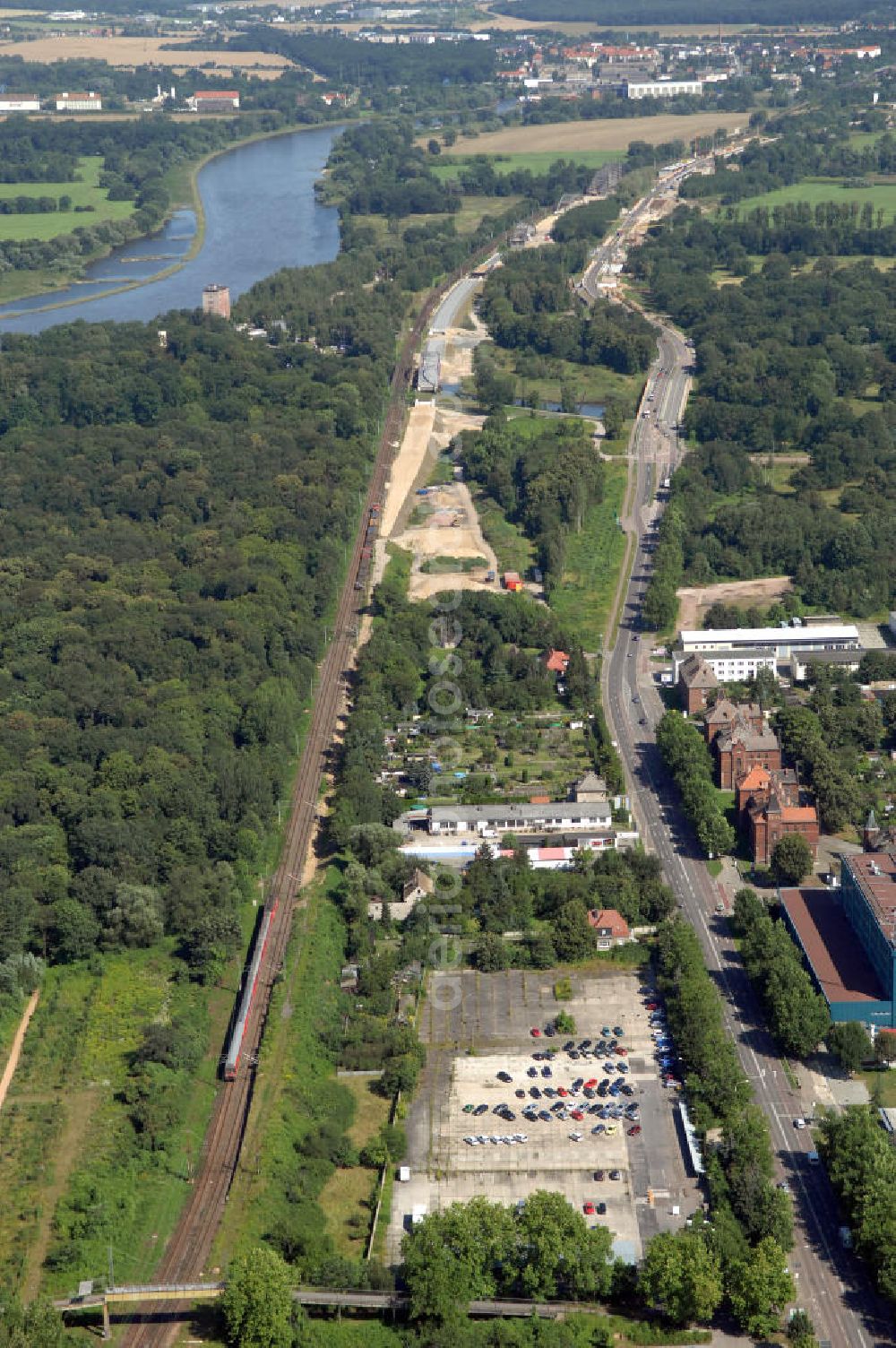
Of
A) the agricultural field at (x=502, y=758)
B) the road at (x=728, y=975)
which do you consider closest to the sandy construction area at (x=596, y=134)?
the road at (x=728, y=975)

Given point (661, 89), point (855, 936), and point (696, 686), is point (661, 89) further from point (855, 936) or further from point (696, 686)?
point (855, 936)

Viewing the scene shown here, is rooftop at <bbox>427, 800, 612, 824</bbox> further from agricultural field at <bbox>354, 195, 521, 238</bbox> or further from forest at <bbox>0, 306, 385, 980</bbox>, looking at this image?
agricultural field at <bbox>354, 195, 521, 238</bbox>

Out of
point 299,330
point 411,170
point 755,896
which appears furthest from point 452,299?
point 755,896

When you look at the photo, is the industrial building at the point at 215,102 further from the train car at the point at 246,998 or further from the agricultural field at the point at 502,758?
the train car at the point at 246,998

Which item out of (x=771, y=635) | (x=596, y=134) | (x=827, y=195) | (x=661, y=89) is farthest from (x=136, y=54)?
(x=771, y=635)

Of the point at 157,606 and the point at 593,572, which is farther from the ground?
the point at 593,572
